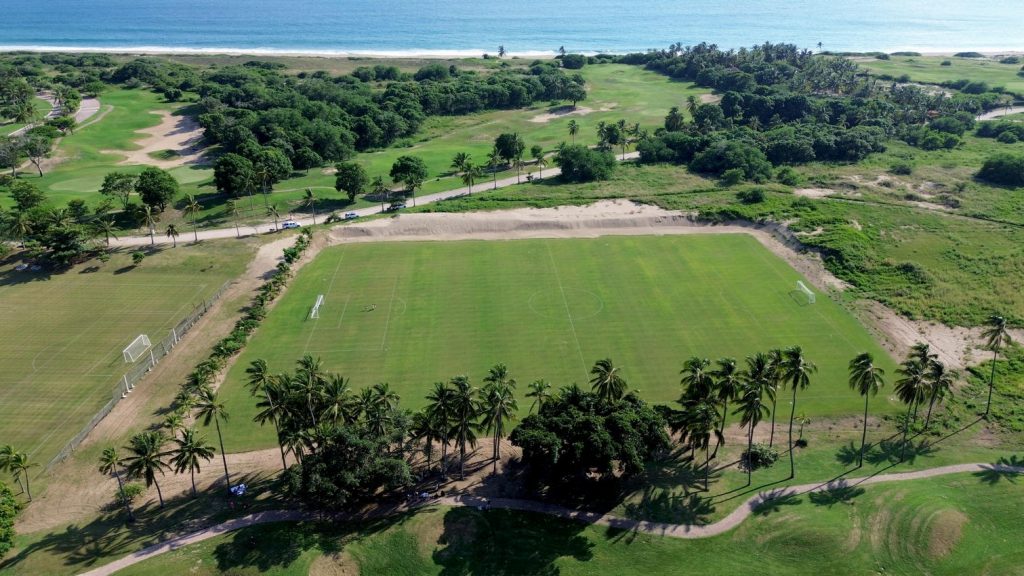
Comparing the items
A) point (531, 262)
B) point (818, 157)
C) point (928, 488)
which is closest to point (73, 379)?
point (531, 262)

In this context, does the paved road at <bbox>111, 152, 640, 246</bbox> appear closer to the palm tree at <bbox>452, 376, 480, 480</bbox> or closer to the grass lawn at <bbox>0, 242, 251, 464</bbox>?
the grass lawn at <bbox>0, 242, 251, 464</bbox>

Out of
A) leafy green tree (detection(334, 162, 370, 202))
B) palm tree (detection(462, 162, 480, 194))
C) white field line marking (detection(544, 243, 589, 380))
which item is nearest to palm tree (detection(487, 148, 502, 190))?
palm tree (detection(462, 162, 480, 194))

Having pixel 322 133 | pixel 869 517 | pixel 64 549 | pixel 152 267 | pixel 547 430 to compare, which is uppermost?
→ pixel 322 133

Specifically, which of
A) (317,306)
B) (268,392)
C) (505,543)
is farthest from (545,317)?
(268,392)

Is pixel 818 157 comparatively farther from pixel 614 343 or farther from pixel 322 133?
pixel 322 133

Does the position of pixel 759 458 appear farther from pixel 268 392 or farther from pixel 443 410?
pixel 268 392

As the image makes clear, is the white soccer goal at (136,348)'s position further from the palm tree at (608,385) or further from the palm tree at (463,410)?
the palm tree at (608,385)
